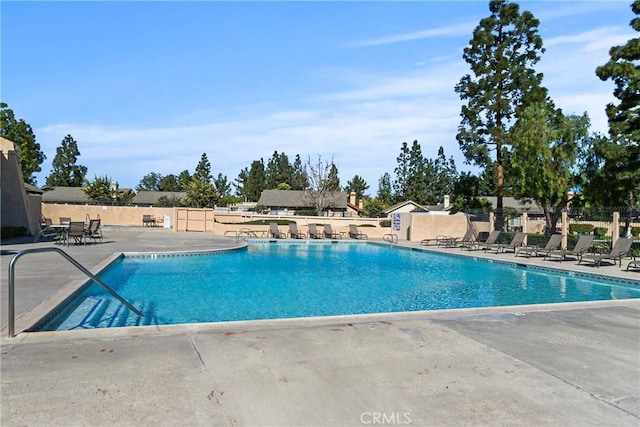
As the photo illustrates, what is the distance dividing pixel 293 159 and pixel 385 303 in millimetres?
85583

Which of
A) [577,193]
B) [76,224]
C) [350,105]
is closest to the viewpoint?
[76,224]

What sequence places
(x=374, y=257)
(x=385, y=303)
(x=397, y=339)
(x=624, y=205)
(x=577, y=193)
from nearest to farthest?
1. (x=397, y=339)
2. (x=385, y=303)
3. (x=374, y=257)
4. (x=624, y=205)
5. (x=577, y=193)

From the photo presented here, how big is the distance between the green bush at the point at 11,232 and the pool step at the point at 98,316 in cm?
1385

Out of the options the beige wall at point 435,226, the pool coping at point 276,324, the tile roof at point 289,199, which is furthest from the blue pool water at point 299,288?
the tile roof at point 289,199

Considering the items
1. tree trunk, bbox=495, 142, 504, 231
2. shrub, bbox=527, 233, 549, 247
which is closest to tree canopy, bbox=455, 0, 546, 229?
tree trunk, bbox=495, 142, 504, 231

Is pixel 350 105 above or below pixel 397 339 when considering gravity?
above

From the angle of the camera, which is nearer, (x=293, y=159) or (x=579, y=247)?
(x=579, y=247)

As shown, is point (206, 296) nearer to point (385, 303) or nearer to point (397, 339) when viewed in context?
point (385, 303)

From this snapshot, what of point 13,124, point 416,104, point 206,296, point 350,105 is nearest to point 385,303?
point 206,296

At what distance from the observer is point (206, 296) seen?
9750 mm

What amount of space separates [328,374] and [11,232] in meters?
21.0

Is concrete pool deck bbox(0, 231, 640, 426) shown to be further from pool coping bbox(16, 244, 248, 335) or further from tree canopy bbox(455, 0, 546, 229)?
tree canopy bbox(455, 0, 546, 229)

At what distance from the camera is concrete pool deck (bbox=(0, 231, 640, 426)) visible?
3.26 meters

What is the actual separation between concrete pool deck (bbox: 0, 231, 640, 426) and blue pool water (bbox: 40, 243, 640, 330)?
220 cm
